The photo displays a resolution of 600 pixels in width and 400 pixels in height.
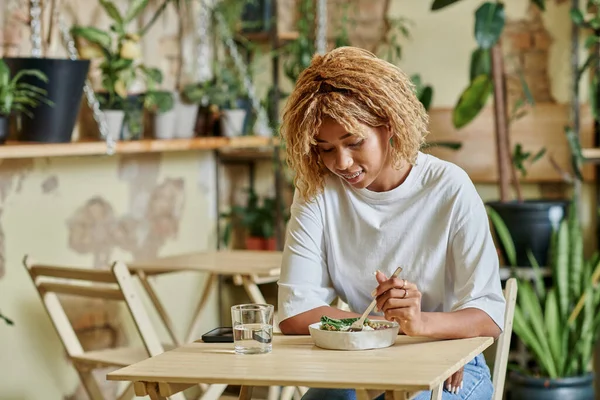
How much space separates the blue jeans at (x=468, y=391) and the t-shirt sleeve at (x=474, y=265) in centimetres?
→ 13

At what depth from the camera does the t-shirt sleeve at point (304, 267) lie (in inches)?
87.0

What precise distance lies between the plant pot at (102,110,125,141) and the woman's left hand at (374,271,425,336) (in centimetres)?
210

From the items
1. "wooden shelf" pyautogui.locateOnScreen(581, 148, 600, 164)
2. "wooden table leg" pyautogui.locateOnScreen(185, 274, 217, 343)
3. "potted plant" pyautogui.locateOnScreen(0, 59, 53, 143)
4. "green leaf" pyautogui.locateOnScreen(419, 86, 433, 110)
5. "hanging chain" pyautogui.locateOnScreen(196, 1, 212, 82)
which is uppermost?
"hanging chain" pyautogui.locateOnScreen(196, 1, 212, 82)

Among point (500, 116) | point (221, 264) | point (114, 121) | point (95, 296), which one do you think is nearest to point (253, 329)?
point (95, 296)

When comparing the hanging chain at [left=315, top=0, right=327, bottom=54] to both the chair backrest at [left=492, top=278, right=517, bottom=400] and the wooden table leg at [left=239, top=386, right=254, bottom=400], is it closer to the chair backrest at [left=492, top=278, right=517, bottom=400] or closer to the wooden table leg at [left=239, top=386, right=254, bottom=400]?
the chair backrest at [left=492, top=278, right=517, bottom=400]

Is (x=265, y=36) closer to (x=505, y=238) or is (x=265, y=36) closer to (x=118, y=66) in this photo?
(x=118, y=66)

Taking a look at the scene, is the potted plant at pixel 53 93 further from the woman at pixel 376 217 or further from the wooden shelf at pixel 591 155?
the wooden shelf at pixel 591 155

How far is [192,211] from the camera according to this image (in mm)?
4664

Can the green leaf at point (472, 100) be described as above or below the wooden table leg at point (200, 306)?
above

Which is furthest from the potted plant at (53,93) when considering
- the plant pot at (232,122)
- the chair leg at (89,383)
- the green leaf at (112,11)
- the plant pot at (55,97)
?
the plant pot at (232,122)

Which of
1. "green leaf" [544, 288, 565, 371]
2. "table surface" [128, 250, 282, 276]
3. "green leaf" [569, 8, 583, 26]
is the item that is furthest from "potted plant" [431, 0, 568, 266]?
"table surface" [128, 250, 282, 276]

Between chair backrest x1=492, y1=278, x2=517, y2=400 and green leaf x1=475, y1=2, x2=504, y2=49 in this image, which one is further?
green leaf x1=475, y1=2, x2=504, y2=49

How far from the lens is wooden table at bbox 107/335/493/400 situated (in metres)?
1.70

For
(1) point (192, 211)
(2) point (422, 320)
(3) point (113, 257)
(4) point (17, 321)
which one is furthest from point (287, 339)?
(1) point (192, 211)
